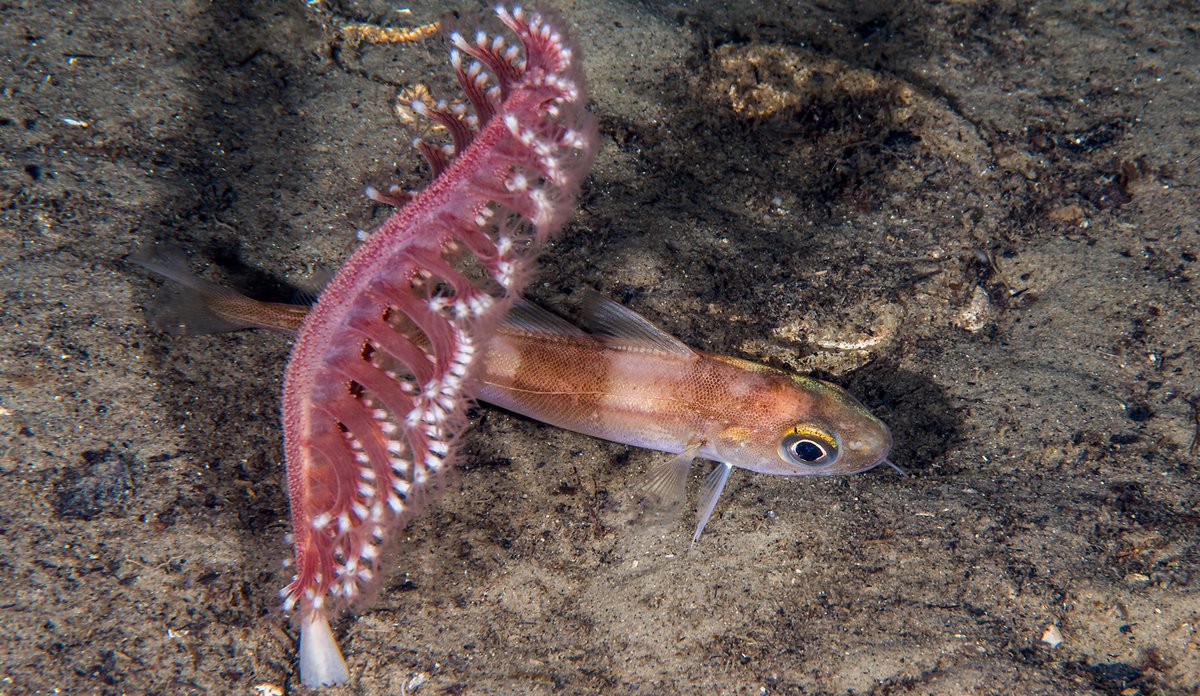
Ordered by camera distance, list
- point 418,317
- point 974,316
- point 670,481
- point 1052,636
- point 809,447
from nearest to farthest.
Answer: point 418,317
point 1052,636
point 809,447
point 670,481
point 974,316

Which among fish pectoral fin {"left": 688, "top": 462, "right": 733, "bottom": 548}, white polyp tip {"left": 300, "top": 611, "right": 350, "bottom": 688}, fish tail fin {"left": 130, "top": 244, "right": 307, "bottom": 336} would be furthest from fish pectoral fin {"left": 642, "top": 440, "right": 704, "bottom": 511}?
fish tail fin {"left": 130, "top": 244, "right": 307, "bottom": 336}

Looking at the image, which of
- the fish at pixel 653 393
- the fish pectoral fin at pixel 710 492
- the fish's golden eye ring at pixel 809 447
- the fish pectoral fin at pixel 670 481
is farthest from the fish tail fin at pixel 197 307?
the fish's golden eye ring at pixel 809 447

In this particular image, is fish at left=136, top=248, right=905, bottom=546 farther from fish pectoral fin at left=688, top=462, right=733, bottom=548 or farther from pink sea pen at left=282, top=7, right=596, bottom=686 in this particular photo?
pink sea pen at left=282, top=7, right=596, bottom=686

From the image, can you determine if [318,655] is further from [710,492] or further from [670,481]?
[710,492]

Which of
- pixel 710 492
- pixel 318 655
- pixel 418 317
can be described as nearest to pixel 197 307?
pixel 418 317

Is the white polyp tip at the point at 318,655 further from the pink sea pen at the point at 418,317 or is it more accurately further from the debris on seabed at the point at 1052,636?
the debris on seabed at the point at 1052,636

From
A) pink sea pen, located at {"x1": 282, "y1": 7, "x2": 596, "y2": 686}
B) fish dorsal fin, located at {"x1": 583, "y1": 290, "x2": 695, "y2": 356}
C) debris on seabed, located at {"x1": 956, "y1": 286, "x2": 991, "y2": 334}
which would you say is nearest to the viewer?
pink sea pen, located at {"x1": 282, "y1": 7, "x2": 596, "y2": 686}
